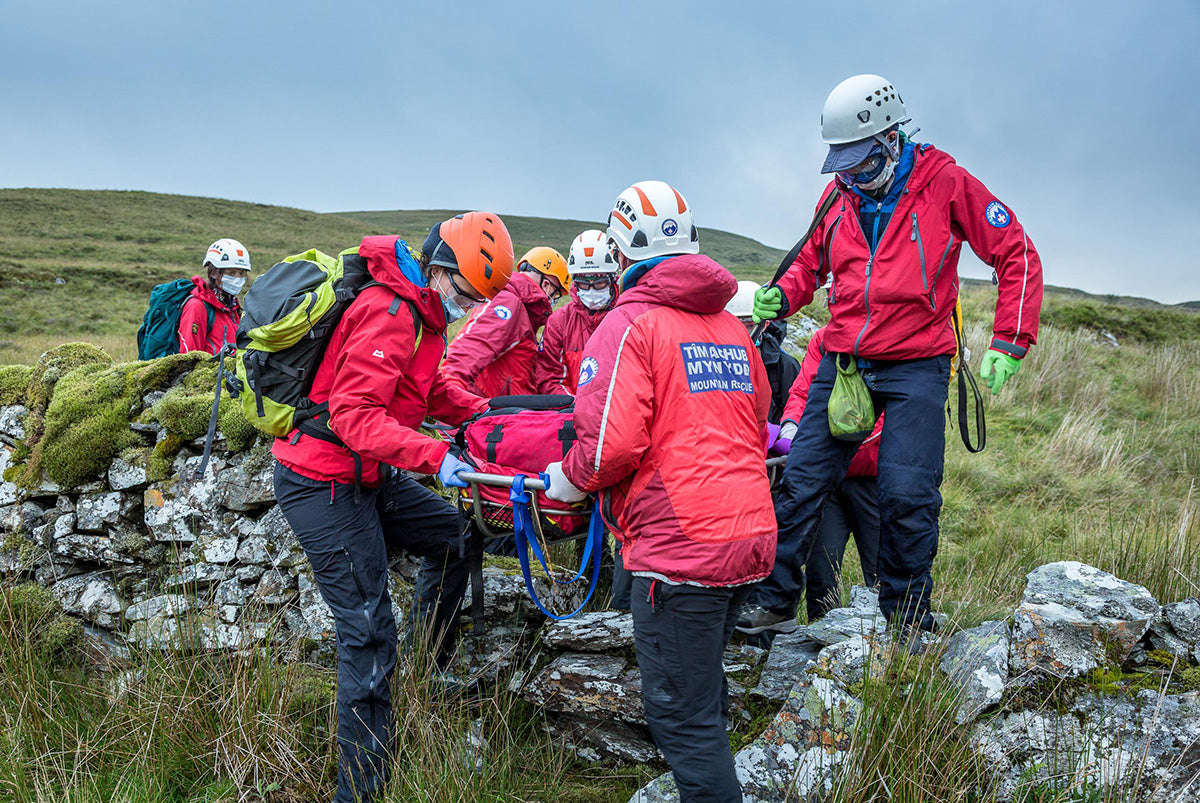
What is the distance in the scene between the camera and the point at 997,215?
404 cm

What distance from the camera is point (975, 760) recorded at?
2.99 meters

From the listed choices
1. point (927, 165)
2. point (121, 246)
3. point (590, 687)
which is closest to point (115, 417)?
point (590, 687)

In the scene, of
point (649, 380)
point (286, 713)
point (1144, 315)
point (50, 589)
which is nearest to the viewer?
point (649, 380)

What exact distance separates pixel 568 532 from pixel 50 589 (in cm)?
447

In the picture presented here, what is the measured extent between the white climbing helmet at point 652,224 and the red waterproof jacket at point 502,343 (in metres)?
2.59

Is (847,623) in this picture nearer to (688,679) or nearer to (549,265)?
(688,679)

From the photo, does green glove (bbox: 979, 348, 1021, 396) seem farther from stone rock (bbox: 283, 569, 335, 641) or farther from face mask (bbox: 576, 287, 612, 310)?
stone rock (bbox: 283, 569, 335, 641)

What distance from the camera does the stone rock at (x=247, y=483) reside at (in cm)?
520

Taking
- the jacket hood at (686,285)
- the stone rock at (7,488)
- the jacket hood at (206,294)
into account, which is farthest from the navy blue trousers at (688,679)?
the jacket hood at (206,294)

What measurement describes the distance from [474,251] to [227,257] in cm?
656

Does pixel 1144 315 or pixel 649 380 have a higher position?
pixel 1144 315

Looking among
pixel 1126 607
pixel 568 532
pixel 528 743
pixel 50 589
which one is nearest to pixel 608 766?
pixel 528 743

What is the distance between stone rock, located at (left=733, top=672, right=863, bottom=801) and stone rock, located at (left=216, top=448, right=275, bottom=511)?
3.54 metres

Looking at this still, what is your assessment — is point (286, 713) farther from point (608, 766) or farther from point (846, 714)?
point (846, 714)
